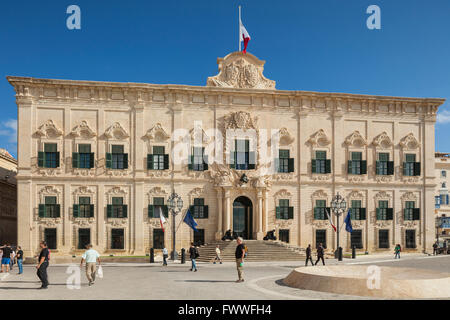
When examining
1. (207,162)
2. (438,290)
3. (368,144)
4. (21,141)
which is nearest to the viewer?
(438,290)

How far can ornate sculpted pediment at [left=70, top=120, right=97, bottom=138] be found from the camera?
3656 cm

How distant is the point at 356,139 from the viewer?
40.6m

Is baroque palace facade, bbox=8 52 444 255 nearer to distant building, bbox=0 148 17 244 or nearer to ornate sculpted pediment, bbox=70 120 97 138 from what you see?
ornate sculpted pediment, bbox=70 120 97 138

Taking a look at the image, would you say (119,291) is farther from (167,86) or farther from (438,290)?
(167,86)

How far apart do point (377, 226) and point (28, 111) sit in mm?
29962

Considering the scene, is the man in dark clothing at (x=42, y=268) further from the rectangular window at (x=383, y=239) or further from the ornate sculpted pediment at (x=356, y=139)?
the rectangular window at (x=383, y=239)

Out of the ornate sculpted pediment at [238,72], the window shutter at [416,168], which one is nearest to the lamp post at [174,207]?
the ornate sculpted pediment at [238,72]

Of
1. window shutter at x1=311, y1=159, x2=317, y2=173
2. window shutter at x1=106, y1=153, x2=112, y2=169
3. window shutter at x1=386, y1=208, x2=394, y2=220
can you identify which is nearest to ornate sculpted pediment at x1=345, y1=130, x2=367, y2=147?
window shutter at x1=311, y1=159, x2=317, y2=173

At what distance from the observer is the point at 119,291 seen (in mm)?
16906

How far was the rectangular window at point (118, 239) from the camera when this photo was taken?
36719 mm

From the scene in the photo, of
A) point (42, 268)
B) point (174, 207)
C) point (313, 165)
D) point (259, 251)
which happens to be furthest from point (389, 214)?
point (42, 268)

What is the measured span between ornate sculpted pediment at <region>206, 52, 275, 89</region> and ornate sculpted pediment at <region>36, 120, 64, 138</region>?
1241cm

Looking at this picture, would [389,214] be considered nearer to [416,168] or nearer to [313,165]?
[416,168]
